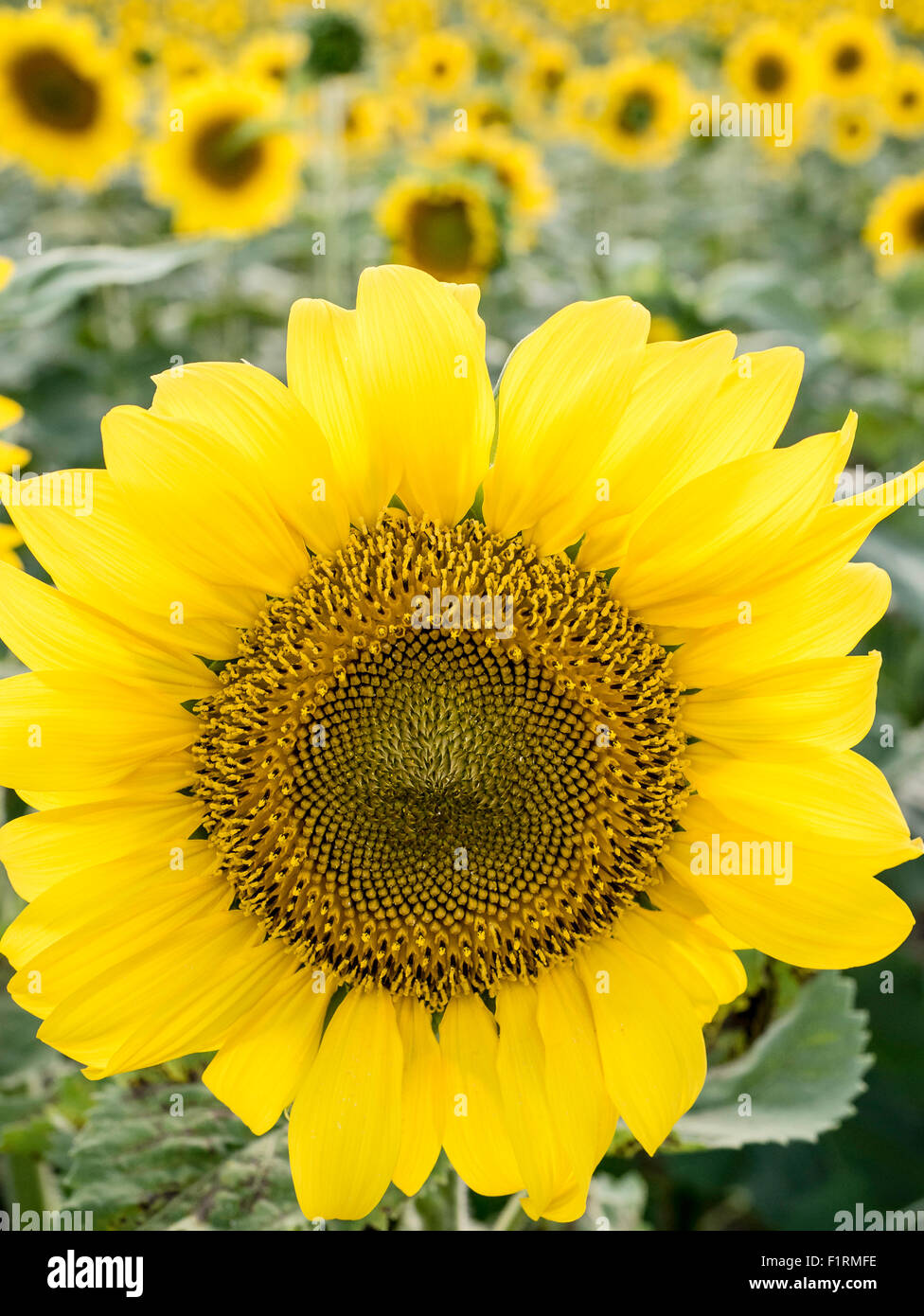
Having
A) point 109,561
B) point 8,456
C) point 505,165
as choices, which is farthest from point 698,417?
point 505,165

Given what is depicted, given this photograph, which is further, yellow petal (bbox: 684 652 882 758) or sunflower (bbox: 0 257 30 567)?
sunflower (bbox: 0 257 30 567)

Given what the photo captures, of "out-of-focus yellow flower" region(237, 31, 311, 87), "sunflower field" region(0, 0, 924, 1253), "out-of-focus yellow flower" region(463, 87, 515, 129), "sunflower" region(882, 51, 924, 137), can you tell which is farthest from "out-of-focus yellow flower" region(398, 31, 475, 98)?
"sunflower field" region(0, 0, 924, 1253)

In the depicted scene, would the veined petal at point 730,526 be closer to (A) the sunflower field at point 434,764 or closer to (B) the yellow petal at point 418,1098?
(A) the sunflower field at point 434,764

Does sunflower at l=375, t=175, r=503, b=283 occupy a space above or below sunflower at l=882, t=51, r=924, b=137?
below

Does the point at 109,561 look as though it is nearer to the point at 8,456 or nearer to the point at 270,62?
the point at 8,456

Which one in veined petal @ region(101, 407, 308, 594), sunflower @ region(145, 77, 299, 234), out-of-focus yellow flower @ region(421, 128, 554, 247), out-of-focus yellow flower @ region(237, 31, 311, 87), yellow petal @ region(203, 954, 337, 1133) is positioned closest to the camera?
veined petal @ region(101, 407, 308, 594)

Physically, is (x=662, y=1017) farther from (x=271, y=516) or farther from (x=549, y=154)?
(x=549, y=154)

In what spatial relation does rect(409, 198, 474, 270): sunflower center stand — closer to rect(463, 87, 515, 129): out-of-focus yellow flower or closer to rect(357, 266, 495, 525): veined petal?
rect(463, 87, 515, 129): out-of-focus yellow flower
